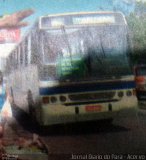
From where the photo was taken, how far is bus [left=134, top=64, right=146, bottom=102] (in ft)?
24.7

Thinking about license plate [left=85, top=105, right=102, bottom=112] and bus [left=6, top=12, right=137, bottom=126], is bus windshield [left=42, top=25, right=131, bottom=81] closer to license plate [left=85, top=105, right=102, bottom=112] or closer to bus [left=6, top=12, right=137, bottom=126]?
bus [left=6, top=12, right=137, bottom=126]

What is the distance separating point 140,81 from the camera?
298 inches

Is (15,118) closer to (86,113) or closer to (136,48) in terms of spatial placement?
(86,113)

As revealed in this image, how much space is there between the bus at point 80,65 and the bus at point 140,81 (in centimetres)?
5

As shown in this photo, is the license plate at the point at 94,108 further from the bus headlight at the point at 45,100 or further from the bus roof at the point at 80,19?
the bus roof at the point at 80,19

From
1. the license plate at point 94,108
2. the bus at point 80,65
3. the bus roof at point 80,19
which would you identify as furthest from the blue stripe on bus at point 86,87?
the bus roof at point 80,19

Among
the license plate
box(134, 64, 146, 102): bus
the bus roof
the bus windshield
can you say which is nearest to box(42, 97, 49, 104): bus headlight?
the bus windshield

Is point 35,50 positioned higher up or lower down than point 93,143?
higher up

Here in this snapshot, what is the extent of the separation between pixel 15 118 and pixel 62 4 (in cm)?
136

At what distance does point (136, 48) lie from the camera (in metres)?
7.54

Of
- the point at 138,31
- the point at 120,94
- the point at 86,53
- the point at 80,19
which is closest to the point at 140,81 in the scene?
the point at 120,94

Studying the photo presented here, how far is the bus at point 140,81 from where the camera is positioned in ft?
24.7

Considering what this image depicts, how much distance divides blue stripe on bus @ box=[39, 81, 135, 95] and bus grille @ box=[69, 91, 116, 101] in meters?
0.06

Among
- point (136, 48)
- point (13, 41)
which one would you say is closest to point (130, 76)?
point (136, 48)
